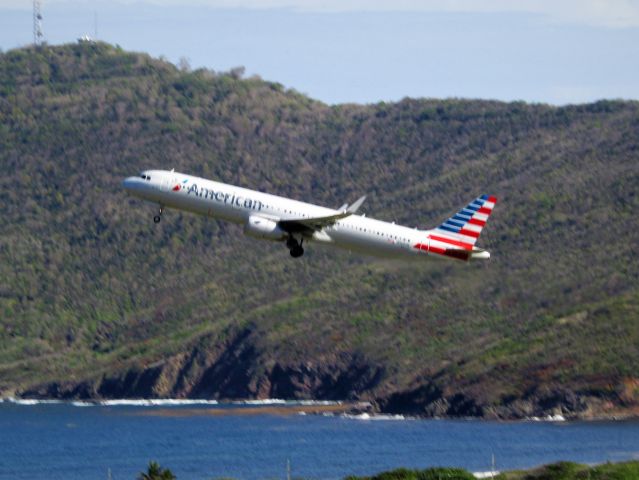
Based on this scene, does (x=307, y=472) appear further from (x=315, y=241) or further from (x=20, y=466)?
(x=315, y=241)

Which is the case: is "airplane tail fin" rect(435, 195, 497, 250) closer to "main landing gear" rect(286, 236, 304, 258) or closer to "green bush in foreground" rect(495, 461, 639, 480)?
"main landing gear" rect(286, 236, 304, 258)

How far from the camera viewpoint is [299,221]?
112 meters

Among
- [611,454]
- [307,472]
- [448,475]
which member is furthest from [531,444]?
[448,475]

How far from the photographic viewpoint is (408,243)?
11525 cm

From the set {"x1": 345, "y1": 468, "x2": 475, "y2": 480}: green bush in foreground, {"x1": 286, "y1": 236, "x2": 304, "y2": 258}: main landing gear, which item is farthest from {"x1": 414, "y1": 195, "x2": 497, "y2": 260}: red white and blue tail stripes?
{"x1": 345, "y1": 468, "x2": 475, "y2": 480}: green bush in foreground

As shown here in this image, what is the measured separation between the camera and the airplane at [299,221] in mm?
112250

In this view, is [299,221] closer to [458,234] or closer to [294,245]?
[294,245]

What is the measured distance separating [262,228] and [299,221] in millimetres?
2589

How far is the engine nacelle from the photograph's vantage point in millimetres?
111750

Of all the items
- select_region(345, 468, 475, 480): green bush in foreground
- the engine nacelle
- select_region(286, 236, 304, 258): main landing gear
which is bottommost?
select_region(345, 468, 475, 480): green bush in foreground

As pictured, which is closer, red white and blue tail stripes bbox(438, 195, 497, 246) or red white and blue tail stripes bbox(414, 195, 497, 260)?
red white and blue tail stripes bbox(414, 195, 497, 260)

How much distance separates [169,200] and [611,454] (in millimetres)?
80939

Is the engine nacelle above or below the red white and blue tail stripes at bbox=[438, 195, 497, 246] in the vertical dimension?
below

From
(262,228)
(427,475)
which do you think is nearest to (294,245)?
(262,228)
